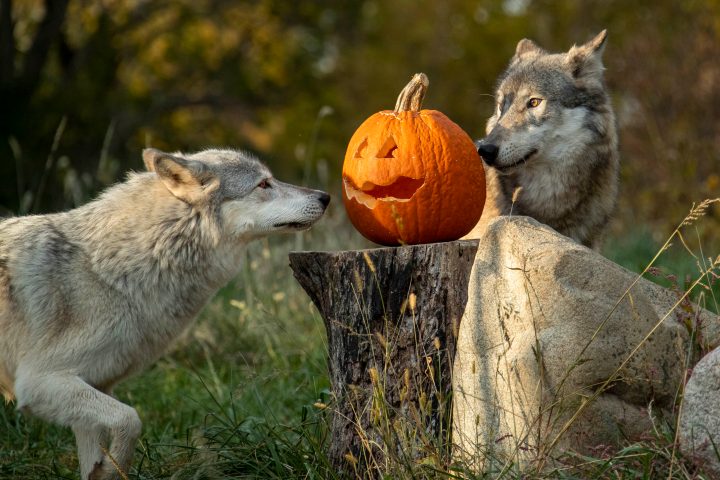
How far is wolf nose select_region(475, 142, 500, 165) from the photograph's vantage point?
4969 mm

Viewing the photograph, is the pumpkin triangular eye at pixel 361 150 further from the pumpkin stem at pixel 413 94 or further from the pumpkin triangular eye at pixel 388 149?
the pumpkin stem at pixel 413 94

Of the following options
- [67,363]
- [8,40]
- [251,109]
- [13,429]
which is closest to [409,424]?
[67,363]

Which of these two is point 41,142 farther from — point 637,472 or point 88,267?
point 637,472

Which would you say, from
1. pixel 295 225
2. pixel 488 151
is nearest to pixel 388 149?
pixel 295 225

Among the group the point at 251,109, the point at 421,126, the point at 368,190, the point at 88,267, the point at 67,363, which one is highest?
the point at 421,126

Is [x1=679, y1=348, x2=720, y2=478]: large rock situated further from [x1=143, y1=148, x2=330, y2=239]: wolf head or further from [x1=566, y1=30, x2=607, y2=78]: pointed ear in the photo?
[x1=566, y1=30, x2=607, y2=78]: pointed ear

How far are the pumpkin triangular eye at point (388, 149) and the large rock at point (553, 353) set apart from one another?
32.8 inches

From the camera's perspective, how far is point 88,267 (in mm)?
4355

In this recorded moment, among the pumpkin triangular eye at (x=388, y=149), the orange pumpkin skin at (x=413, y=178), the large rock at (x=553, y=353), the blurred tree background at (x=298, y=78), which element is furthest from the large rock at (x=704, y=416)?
the blurred tree background at (x=298, y=78)

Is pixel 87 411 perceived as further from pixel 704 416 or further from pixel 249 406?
pixel 704 416

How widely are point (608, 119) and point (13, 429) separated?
401 centimetres

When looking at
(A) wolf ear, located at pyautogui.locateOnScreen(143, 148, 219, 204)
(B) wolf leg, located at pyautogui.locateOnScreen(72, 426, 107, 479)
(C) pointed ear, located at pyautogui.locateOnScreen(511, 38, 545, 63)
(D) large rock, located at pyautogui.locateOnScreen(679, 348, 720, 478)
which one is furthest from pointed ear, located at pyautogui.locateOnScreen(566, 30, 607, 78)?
(B) wolf leg, located at pyautogui.locateOnScreen(72, 426, 107, 479)

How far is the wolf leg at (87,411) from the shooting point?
3924mm

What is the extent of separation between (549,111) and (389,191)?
1443 millimetres
